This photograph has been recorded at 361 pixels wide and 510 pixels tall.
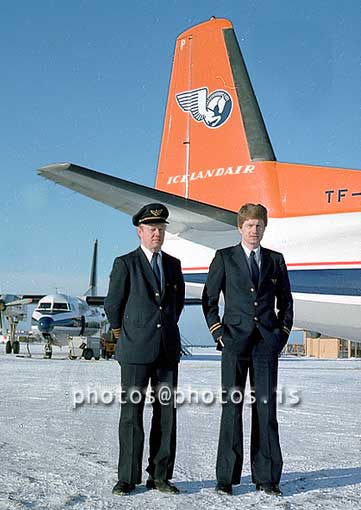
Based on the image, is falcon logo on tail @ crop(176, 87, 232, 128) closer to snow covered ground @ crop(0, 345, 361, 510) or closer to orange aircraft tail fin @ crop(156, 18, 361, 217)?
orange aircraft tail fin @ crop(156, 18, 361, 217)

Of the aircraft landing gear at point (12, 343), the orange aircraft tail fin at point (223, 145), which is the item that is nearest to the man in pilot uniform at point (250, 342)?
the orange aircraft tail fin at point (223, 145)

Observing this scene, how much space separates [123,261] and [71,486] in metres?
1.20

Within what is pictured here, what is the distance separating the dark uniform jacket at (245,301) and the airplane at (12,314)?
72.5 feet

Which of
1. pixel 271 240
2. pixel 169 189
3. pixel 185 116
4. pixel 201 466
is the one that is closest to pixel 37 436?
pixel 201 466

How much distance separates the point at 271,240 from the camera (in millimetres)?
7750

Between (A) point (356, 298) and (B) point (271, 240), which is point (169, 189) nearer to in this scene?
(B) point (271, 240)

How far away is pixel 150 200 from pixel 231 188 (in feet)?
7.30

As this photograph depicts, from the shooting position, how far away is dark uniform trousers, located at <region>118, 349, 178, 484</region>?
3096 mm

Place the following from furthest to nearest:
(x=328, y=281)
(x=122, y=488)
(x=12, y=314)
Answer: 1. (x=12, y=314)
2. (x=328, y=281)
3. (x=122, y=488)

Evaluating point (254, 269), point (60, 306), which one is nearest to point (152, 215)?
point (254, 269)

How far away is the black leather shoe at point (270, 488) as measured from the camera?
3012mm

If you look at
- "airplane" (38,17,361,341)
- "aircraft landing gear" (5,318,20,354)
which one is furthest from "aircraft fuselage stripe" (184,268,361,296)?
"aircraft landing gear" (5,318,20,354)

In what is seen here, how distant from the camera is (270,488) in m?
3.04

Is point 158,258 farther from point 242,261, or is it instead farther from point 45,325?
point 45,325
